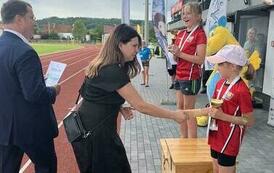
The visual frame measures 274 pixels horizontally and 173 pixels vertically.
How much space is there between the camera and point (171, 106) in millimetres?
10406

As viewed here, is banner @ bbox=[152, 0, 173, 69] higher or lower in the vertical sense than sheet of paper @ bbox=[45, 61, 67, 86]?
higher

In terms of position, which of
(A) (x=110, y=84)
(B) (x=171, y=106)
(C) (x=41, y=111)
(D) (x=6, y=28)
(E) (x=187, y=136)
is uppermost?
(D) (x=6, y=28)

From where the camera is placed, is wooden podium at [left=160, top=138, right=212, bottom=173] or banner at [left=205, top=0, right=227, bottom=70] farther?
banner at [left=205, top=0, right=227, bottom=70]

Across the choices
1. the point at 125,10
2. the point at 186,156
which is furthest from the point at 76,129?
the point at 125,10

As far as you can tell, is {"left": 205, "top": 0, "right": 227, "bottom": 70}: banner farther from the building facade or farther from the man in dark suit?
the man in dark suit

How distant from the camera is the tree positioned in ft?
379

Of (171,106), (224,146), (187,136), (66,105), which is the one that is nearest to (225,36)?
(187,136)

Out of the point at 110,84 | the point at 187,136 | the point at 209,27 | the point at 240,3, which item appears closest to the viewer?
the point at 110,84

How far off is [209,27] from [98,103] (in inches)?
190

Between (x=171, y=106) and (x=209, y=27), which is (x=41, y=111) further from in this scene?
(x=171, y=106)

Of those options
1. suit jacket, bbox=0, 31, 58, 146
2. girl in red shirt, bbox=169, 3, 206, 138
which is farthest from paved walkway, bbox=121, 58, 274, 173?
suit jacket, bbox=0, 31, 58, 146

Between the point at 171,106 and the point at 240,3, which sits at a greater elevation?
the point at 240,3

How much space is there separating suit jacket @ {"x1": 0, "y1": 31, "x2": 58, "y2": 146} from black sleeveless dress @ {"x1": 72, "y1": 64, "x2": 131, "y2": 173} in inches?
14.4

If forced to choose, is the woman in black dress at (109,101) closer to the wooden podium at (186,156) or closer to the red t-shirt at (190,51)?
the wooden podium at (186,156)
